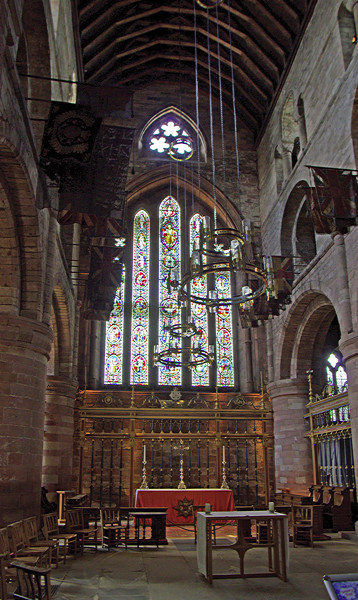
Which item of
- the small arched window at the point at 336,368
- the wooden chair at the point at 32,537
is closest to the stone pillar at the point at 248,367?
the small arched window at the point at 336,368

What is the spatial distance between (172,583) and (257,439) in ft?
32.7

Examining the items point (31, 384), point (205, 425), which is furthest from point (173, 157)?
point (31, 384)

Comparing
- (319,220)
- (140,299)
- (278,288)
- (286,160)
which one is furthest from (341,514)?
(286,160)

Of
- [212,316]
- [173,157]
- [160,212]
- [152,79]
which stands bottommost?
[212,316]

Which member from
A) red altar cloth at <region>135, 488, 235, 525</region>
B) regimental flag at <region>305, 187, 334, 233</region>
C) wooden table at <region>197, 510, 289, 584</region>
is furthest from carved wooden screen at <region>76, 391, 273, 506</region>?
wooden table at <region>197, 510, 289, 584</region>

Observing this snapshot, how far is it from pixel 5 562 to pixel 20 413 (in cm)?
336

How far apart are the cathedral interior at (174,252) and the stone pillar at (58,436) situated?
0.05m

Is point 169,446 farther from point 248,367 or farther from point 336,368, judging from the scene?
point 336,368

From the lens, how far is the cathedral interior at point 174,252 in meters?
8.67

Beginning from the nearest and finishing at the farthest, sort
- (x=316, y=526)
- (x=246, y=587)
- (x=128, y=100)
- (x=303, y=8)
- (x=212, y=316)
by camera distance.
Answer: (x=246, y=587)
(x=128, y=100)
(x=316, y=526)
(x=303, y=8)
(x=212, y=316)

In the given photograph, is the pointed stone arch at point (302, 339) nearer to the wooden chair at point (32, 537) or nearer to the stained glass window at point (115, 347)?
the stained glass window at point (115, 347)

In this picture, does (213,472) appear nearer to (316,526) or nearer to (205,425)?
(205,425)

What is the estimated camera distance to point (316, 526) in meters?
10.9

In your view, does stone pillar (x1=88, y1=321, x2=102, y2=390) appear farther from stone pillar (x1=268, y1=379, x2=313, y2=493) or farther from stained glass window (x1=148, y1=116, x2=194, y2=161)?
stained glass window (x1=148, y1=116, x2=194, y2=161)
